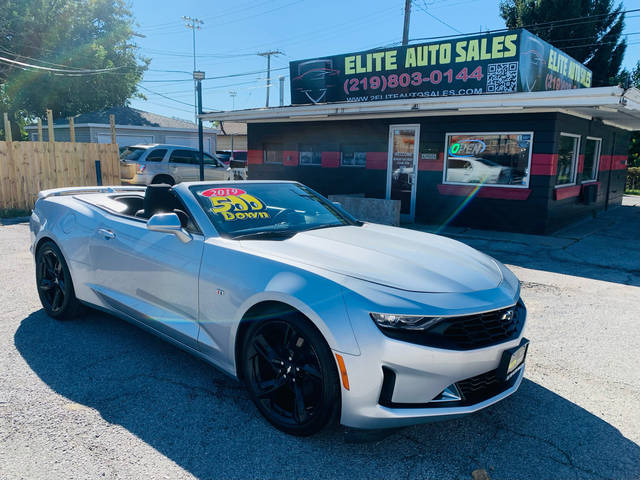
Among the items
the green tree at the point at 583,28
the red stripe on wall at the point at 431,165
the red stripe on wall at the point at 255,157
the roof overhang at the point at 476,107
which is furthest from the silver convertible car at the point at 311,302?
the green tree at the point at 583,28

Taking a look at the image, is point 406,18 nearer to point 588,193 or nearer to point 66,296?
point 588,193

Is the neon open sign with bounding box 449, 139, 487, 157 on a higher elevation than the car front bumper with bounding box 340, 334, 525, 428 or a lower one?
higher

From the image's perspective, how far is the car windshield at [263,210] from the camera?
3348mm

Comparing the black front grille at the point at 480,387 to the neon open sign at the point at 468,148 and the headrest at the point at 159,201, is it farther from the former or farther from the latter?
the neon open sign at the point at 468,148

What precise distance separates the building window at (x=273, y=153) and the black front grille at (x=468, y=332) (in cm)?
1257

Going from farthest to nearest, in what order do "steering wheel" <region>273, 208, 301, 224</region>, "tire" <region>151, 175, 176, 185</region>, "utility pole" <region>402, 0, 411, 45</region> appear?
"utility pole" <region>402, 0, 411, 45</region>, "tire" <region>151, 175, 176, 185</region>, "steering wheel" <region>273, 208, 301, 224</region>

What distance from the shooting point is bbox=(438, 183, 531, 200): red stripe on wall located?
34.0 feet

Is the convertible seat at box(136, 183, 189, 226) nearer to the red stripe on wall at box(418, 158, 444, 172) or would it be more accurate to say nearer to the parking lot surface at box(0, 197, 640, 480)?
the parking lot surface at box(0, 197, 640, 480)

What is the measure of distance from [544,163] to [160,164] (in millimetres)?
11288

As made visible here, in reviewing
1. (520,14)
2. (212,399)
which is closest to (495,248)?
(212,399)

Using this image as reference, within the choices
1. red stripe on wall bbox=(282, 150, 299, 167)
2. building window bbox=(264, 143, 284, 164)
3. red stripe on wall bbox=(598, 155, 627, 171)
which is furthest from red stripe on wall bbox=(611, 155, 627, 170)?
building window bbox=(264, 143, 284, 164)

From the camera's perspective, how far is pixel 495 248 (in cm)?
855

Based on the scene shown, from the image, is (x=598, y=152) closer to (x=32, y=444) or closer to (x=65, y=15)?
(x=32, y=444)

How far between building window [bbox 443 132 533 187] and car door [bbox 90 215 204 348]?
29.3 feet
